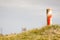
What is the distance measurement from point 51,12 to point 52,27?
192 cm

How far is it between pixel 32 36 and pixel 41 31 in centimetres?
152

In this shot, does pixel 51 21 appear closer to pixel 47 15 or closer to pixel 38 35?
pixel 47 15

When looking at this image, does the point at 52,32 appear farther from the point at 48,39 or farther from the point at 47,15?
the point at 47,15

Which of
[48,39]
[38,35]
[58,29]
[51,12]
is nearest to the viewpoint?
[48,39]

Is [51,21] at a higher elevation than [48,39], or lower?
higher

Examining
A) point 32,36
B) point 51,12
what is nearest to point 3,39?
point 32,36

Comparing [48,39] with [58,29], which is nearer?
[48,39]

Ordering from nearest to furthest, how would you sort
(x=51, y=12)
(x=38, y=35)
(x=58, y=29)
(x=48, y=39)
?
(x=48, y=39), (x=38, y=35), (x=58, y=29), (x=51, y=12)

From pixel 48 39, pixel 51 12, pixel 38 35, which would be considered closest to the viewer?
pixel 48 39

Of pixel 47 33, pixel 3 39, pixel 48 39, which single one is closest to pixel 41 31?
pixel 47 33

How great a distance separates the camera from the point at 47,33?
49.8 feet

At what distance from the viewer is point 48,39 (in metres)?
13.8

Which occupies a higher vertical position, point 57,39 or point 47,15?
point 47,15

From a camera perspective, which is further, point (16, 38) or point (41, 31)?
point (41, 31)
